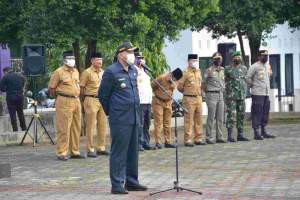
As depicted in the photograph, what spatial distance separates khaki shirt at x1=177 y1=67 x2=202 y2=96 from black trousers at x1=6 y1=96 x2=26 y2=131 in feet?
22.1

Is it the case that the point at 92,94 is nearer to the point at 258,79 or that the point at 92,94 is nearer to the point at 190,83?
the point at 190,83

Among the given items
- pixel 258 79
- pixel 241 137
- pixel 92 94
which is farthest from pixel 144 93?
pixel 241 137

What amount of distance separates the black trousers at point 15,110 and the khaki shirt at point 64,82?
25.8 ft

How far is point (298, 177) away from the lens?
14.9 m

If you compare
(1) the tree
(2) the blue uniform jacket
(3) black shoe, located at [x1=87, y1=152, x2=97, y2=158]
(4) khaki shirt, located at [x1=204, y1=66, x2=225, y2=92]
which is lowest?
(3) black shoe, located at [x1=87, y1=152, x2=97, y2=158]

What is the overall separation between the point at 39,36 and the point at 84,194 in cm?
1166

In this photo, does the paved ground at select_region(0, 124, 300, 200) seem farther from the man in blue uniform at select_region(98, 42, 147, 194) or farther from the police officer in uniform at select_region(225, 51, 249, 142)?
the police officer in uniform at select_region(225, 51, 249, 142)

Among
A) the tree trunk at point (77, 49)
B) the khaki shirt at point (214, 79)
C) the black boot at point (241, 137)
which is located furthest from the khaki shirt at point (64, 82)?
the tree trunk at point (77, 49)

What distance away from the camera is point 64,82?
60.7 ft

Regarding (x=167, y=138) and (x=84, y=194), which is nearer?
(x=84, y=194)

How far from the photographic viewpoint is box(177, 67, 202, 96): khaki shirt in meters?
20.8

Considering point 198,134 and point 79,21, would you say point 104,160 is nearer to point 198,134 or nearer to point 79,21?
point 198,134

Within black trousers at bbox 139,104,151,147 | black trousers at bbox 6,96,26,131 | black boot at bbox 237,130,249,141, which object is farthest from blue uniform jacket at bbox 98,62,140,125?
black trousers at bbox 6,96,26,131

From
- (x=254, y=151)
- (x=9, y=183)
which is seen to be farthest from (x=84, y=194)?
(x=254, y=151)
